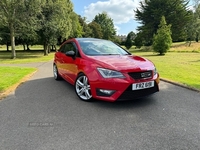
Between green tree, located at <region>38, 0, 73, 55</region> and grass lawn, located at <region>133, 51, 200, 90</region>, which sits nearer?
grass lawn, located at <region>133, 51, 200, 90</region>

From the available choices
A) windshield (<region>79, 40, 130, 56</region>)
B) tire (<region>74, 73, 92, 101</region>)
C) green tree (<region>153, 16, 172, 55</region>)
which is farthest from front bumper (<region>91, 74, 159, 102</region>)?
green tree (<region>153, 16, 172, 55</region>)

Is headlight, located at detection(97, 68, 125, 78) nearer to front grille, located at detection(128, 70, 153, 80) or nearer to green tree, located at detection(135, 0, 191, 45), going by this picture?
front grille, located at detection(128, 70, 153, 80)

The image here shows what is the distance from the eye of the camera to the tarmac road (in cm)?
269

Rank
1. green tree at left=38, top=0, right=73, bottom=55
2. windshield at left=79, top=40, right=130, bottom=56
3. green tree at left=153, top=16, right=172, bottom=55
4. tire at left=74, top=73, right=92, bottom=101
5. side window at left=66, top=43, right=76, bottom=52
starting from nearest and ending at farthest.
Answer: tire at left=74, top=73, right=92, bottom=101, windshield at left=79, top=40, right=130, bottom=56, side window at left=66, top=43, right=76, bottom=52, green tree at left=38, top=0, right=73, bottom=55, green tree at left=153, top=16, right=172, bottom=55

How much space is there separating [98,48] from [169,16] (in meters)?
44.8

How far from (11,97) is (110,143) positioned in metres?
3.56

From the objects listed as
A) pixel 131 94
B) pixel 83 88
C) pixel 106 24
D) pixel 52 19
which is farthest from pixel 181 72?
pixel 106 24

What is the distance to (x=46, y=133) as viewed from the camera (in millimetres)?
3006

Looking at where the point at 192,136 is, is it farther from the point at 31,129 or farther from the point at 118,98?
the point at 31,129

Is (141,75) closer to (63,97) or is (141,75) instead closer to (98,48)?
(98,48)

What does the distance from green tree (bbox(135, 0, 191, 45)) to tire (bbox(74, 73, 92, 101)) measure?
44013mm

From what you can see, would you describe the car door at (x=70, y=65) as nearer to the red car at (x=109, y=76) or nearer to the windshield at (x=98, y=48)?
the red car at (x=109, y=76)

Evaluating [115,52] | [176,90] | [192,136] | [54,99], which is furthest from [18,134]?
[176,90]

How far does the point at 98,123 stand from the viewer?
11.0ft
